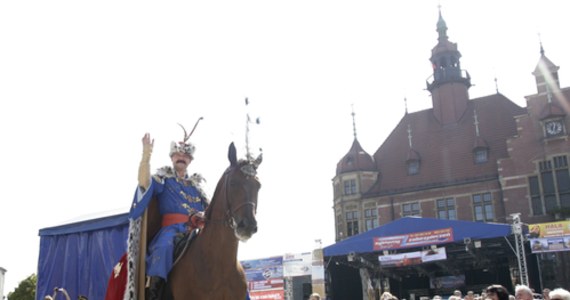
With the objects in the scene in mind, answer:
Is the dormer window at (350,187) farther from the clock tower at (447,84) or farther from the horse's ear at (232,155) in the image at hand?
the horse's ear at (232,155)

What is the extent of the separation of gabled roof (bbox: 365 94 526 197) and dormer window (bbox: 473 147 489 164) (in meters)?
0.27

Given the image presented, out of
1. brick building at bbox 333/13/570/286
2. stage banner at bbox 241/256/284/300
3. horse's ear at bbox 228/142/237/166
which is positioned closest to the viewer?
horse's ear at bbox 228/142/237/166

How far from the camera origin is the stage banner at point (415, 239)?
24.0 meters

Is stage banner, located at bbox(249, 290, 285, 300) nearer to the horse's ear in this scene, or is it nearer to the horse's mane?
the horse's mane

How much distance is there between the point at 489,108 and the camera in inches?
1770

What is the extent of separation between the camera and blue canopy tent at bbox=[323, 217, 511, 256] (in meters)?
22.9

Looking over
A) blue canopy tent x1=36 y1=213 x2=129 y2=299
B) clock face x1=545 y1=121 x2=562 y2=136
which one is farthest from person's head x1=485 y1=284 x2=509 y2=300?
clock face x1=545 y1=121 x2=562 y2=136

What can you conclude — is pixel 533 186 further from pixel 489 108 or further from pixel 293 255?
pixel 293 255

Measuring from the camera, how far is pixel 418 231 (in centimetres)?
2475

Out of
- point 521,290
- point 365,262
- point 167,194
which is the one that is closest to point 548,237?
point 365,262

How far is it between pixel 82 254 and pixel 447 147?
39616 mm

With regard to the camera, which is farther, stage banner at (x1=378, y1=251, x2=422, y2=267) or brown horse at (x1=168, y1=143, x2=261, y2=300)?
stage banner at (x1=378, y1=251, x2=422, y2=267)

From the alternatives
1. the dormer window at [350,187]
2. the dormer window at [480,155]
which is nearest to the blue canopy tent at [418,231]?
the dormer window at [350,187]

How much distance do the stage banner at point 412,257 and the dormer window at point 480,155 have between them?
18.4 meters
